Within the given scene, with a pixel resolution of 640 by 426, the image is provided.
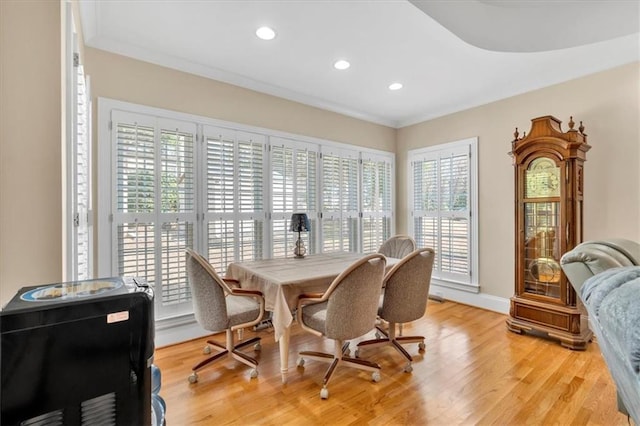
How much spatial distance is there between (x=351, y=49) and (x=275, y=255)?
226cm

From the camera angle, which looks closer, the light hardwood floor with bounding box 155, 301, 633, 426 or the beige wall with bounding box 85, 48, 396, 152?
the light hardwood floor with bounding box 155, 301, 633, 426

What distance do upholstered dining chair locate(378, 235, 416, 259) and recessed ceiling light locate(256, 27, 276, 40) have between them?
246 centimetres

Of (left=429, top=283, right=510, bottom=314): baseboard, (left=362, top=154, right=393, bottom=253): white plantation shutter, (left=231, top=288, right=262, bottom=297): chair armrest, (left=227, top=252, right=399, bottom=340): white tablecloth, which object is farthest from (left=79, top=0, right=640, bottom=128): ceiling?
(left=429, top=283, right=510, bottom=314): baseboard

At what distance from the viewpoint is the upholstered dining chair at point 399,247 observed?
356 centimetres

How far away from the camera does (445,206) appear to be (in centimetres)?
432

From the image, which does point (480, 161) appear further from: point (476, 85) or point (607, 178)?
point (607, 178)

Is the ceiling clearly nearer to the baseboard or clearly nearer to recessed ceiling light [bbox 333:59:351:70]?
recessed ceiling light [bbox 333:59:351:70]

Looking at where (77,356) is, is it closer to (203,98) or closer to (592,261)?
(592,261)

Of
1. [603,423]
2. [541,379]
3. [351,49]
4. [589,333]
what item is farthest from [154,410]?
[589,333]

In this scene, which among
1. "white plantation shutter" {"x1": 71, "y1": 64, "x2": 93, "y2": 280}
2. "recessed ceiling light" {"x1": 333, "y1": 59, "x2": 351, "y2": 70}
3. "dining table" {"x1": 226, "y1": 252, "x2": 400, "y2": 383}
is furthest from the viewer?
"recessed ceiling light" {"x1": 333, "y1": 59, "x2": 351, "y2": 70}

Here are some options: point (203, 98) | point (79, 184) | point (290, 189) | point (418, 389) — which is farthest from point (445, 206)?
point (79, 184)

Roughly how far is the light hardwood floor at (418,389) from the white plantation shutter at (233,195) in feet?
3.16

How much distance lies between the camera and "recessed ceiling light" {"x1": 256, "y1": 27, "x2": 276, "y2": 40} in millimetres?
2438

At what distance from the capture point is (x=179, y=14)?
2273mm
